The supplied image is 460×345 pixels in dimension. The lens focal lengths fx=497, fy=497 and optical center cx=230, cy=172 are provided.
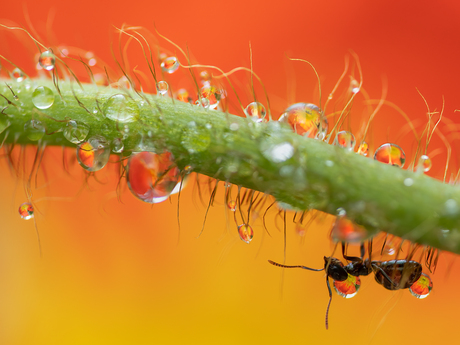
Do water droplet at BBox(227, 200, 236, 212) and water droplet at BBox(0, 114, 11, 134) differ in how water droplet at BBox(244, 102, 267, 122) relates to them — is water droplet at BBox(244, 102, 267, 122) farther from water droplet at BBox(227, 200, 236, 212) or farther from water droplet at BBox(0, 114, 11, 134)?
water droplet at BBox(0, 114, 11, 134)

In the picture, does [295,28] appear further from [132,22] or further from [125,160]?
[125,160]

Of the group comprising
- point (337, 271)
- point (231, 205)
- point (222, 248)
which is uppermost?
point (231, 205)

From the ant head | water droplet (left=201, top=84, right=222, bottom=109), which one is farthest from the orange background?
water droplet (left=201, top=84, right=222, bottom=109)

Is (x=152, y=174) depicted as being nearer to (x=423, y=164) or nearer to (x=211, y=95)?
(x=211, y=95)

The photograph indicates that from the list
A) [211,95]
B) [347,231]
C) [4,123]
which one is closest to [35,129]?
[4,123]

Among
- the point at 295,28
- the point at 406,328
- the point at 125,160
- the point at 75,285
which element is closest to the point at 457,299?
the point at 406,328

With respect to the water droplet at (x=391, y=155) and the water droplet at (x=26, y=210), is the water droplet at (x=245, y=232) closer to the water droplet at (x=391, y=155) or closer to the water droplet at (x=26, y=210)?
the water droplet at (x=391, y=155)

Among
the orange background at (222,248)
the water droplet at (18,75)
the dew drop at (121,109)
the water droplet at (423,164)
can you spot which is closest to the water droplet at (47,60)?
the water droplet at (18,75)

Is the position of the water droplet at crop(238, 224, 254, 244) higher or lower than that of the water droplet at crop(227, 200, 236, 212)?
lower
